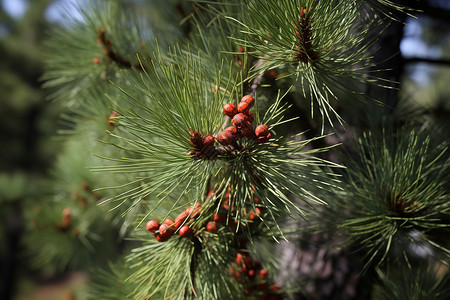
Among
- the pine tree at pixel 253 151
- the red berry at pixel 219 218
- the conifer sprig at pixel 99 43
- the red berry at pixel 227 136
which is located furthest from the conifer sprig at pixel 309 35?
the conifer sprig at pixel 99 43

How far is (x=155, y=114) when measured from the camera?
383 millimetres

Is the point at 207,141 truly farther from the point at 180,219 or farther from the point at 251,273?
the point at 251,273

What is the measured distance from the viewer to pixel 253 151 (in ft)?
1.34

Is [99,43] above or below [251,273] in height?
above

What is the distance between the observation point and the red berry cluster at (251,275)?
1.67 feet

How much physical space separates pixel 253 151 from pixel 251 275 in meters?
0.25

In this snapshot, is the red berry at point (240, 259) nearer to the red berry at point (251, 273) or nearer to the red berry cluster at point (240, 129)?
the red berry at point (251, 273)

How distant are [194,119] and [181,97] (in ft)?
0.11

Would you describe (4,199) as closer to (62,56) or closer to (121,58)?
(62,56)

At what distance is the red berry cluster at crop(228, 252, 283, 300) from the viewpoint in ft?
1.67

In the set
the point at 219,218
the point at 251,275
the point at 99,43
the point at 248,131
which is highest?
the point at 99,43

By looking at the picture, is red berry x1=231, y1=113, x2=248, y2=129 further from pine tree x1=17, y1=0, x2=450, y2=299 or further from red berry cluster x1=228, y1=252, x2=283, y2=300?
red berry cluster x1=228, y1=252, x2=283, y2=300

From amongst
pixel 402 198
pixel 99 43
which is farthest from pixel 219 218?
pixel 99 43

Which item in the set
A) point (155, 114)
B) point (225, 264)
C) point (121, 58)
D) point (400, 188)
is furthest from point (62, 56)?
point (400, 188)
